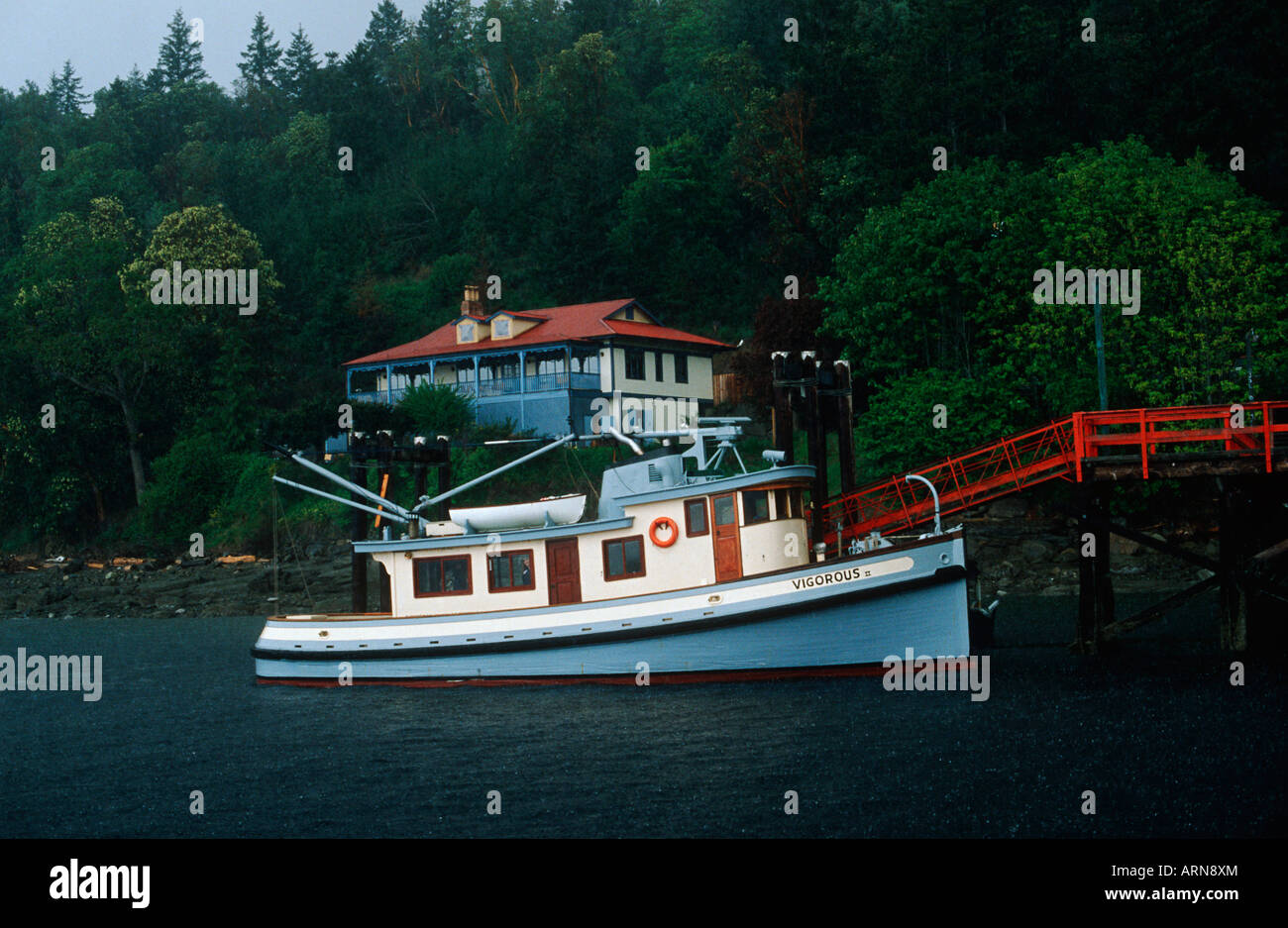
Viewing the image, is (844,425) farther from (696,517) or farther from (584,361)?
(584,361)

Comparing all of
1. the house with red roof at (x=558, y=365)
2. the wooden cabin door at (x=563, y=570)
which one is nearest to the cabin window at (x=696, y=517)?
the wooden cabin door at (x=563, y=570)

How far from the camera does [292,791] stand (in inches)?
861

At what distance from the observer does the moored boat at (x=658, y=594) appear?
27.9m

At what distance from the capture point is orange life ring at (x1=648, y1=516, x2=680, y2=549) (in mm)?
29406

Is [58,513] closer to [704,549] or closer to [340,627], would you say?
[340,627]

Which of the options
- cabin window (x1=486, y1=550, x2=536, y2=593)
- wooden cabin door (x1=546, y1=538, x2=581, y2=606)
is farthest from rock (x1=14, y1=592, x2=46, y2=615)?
wooden cabin door (x1=546, y1=538, x2=581, y2=606)

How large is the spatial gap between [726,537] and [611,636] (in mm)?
3239

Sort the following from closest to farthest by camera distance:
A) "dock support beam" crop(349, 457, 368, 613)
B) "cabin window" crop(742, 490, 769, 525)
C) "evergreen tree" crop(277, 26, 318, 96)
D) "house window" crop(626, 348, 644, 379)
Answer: "cabin window" crop(742, 490, 769, 525) < "dock support beam" crop(349, 457, 368, 613) < "house window" crop(626, 348, 644, 379) < "evergreen tree" crop(277, 26, 318, 96)

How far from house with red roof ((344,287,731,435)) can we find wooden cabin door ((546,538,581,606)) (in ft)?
110

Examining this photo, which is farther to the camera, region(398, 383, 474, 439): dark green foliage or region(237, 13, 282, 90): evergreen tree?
region(237, 13, 282, 90): evergreen tree

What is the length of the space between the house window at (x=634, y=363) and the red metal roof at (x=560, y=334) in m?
0.94

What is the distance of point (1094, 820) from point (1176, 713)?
772cm

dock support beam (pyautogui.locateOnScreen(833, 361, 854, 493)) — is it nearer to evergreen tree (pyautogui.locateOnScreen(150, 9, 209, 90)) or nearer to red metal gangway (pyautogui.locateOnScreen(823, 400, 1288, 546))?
red metal gangway (pyautogui.locateOnScreen(823, 400, 1288, 546))

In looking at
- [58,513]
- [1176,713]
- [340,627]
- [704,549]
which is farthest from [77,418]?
[1176,713]
